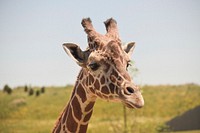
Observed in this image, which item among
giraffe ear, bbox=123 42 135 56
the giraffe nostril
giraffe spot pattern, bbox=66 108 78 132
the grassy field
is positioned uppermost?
giraffe ear, bbox=123 42 135 56

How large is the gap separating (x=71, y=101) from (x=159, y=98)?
28794 millimetres

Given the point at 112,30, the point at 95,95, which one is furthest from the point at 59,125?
the point at 112,30

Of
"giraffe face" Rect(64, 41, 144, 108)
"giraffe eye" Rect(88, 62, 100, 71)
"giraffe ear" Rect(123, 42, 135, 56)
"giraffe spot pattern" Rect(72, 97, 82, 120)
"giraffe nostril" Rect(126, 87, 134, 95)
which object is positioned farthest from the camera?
"giraffe ear" Rect(123, 42, 135, 56)

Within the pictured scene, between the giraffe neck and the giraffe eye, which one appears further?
the giraffe neck

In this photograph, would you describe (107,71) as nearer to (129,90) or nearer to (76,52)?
(129,90)

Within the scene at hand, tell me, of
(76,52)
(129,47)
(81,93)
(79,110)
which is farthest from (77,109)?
(129,47)

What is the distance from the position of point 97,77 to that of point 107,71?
15 cm

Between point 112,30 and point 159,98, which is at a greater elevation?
point 112,30

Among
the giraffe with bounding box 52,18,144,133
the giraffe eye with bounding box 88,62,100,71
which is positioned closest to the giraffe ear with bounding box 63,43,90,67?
the giraffe with bounding box 52,18,144,133

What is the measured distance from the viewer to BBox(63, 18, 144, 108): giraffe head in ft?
12.1

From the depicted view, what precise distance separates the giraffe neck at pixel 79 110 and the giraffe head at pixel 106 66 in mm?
99

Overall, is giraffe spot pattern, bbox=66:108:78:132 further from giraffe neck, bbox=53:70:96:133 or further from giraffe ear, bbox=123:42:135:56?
giraffe ear, bbox=123:42:135:56

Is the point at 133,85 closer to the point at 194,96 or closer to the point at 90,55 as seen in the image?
the point at 90,55

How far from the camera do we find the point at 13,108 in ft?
100
